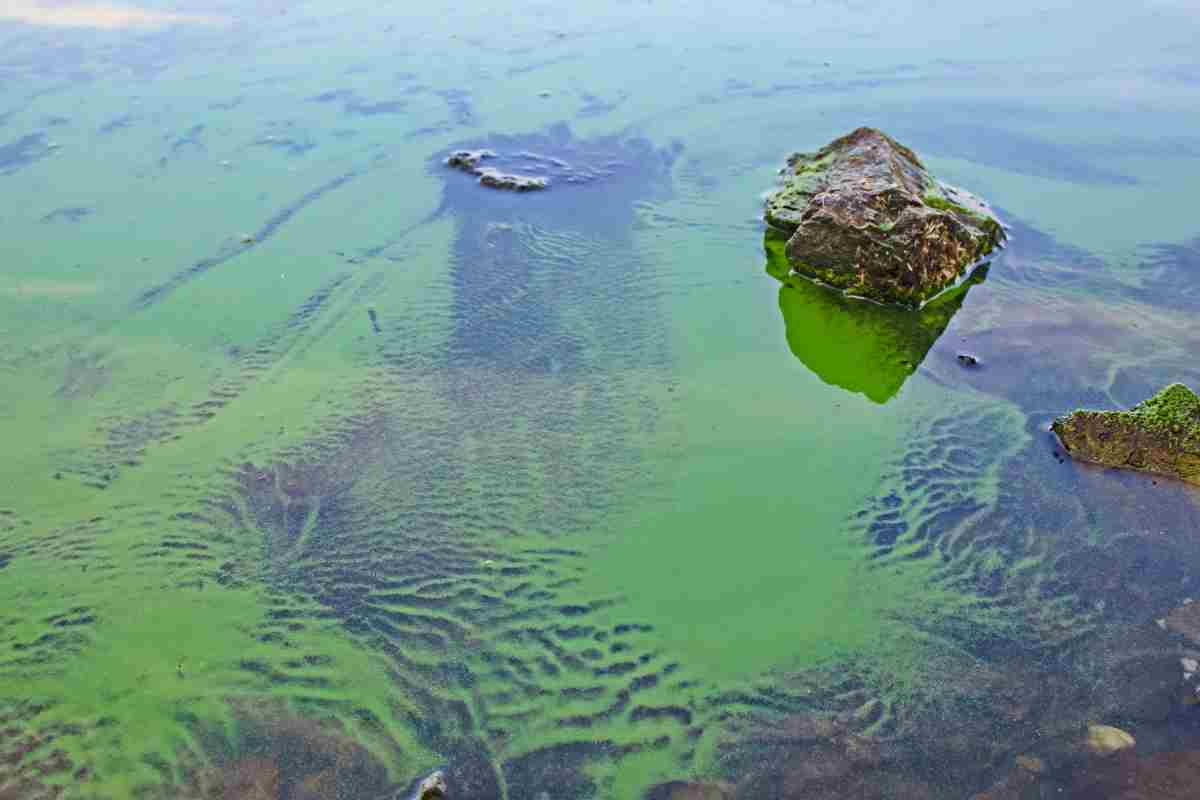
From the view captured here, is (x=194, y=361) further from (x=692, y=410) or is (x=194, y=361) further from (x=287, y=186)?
(x=692, y=410)

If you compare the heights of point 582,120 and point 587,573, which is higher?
point 582,120

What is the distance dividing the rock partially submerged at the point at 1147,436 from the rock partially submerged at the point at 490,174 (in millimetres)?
3855

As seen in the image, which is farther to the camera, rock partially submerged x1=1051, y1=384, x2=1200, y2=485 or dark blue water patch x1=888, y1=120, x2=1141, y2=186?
dark blue water patch x1=888, y1=120, x2=1141, y2=186

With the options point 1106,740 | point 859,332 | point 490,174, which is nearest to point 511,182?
point 490,174

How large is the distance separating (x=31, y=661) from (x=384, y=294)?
2.56 m

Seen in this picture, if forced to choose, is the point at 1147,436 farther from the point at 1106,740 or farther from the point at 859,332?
the point at 1106,740

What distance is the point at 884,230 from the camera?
15.4 feet

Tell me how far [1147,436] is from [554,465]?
104 inches

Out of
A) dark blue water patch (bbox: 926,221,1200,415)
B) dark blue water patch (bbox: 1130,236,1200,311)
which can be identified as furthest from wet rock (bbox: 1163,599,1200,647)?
dark blue water patch (bbox: 1130,236,1200,311)

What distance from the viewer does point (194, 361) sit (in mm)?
4125

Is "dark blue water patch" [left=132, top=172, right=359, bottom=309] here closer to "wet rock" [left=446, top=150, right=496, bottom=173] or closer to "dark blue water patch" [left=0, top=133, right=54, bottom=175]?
"wet rock" [left=446, top=150, right=496, bottom=173]

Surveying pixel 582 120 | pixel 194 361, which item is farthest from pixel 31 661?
pixel 582 120

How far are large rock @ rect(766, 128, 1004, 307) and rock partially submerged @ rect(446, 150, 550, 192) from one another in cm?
176

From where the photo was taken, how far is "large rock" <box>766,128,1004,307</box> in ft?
15.3
